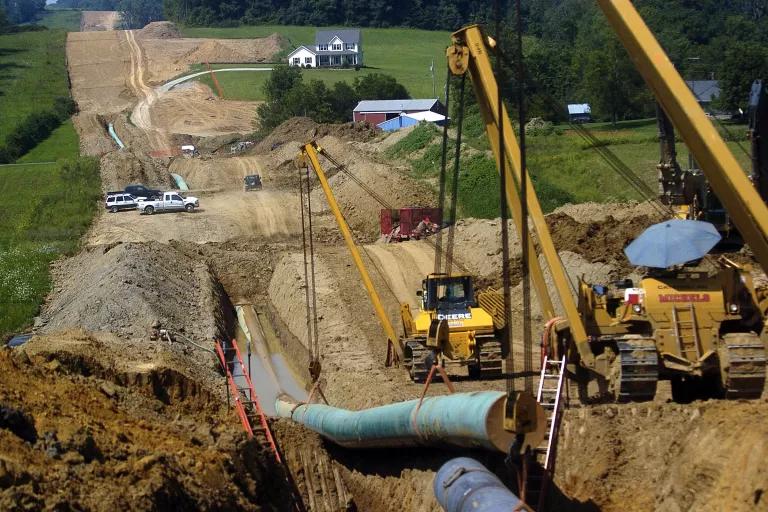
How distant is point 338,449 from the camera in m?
23.2

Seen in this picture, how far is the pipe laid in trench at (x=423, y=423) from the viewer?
1553 centimetres

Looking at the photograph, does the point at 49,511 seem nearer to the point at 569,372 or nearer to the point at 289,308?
→ the point at 569,372

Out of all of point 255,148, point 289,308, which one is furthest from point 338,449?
point 255,148

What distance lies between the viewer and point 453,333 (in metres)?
27.1

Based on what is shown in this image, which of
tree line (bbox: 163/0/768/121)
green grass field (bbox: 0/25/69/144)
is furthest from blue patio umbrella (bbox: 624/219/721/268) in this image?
green grass field (bbox: 0/25/69/144)

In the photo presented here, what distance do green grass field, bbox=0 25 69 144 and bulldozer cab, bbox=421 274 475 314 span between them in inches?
3110

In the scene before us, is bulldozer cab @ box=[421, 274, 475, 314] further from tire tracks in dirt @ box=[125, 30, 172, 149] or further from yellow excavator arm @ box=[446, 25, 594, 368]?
tire tracks in dirt @ box=[125, 30, 172, 149]

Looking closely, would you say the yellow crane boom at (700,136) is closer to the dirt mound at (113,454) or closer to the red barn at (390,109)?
the dirt mound at (113,454)

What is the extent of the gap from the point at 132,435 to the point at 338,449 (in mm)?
6550

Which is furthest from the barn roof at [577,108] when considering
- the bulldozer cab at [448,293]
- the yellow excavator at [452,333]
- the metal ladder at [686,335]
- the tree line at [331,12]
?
the tree line at [331,12]

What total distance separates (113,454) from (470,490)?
4916mm

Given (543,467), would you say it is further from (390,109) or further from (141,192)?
(390,109)

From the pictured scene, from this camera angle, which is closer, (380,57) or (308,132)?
(308,132)

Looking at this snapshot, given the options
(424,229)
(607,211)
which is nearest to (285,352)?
(424,229)
